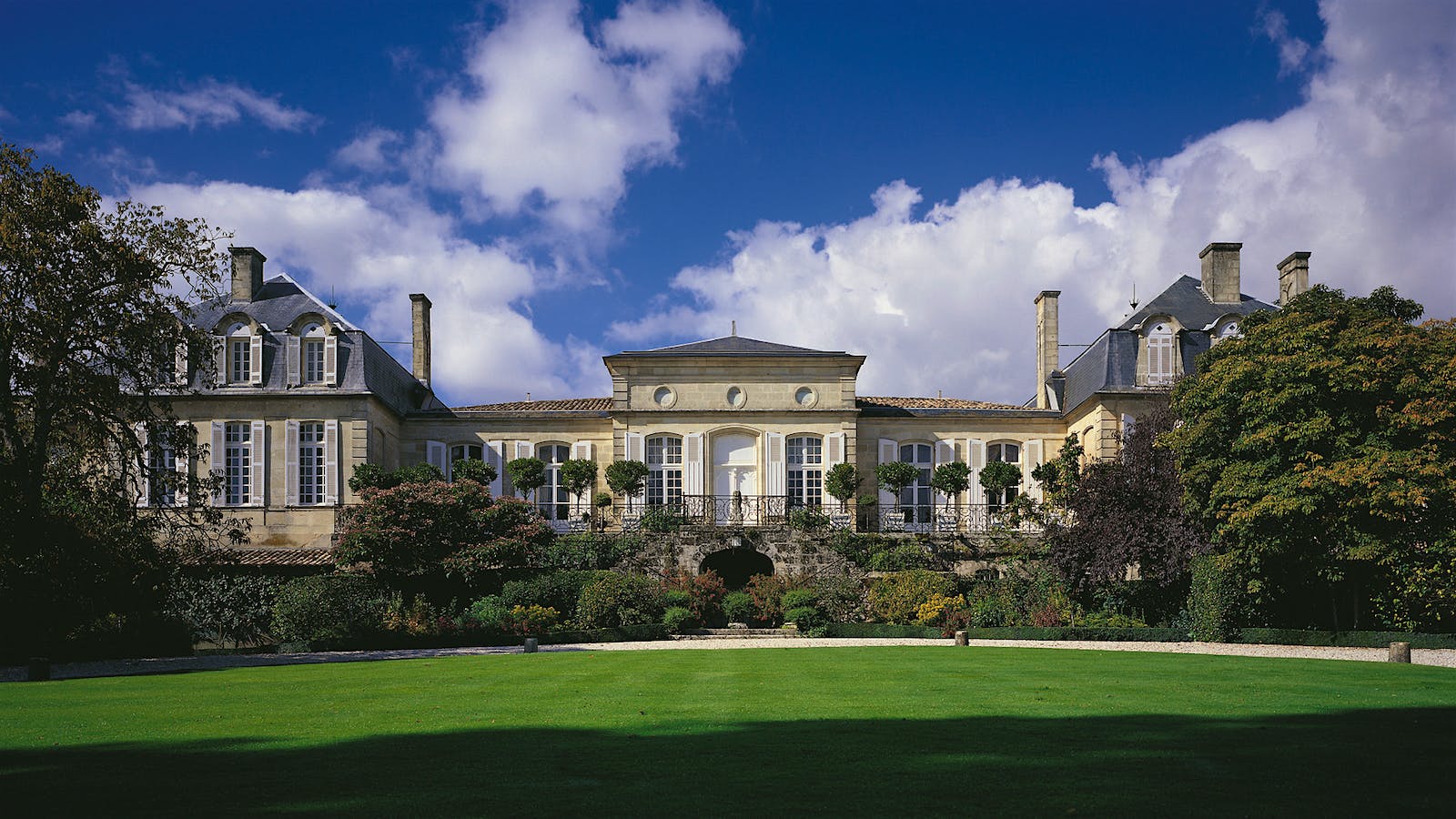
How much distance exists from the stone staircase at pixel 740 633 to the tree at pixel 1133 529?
607 centimetres

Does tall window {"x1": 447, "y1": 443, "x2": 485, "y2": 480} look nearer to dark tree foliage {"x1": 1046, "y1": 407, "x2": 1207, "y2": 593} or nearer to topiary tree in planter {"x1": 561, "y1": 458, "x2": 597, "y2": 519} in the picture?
topiary tree in planter {"x1": 561, "y1": 458, "x2": 597, "y2": 519}

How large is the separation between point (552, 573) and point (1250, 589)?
14513 mm

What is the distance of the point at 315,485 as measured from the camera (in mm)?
29531

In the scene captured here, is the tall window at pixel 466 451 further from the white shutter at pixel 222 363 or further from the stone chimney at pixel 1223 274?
the stone chimney at pixel 1223 274

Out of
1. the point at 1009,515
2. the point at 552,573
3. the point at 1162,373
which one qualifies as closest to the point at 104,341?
the point at 552,573

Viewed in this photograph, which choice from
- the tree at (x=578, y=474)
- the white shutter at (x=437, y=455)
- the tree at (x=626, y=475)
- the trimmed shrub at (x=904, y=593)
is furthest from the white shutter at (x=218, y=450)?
the trimmed shrub at (x=904, y=593)

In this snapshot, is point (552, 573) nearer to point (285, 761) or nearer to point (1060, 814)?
point (285, 761)

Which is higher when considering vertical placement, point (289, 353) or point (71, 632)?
point (289, 353)

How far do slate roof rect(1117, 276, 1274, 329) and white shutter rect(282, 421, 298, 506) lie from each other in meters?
22.2

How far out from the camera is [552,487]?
105 feet

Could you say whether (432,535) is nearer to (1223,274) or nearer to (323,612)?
(323,612)

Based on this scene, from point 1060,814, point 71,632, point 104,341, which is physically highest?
point 104,341

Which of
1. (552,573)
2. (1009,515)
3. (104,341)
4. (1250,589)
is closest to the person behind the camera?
(104,341)

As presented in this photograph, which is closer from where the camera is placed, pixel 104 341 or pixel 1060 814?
pixel 1060 814
